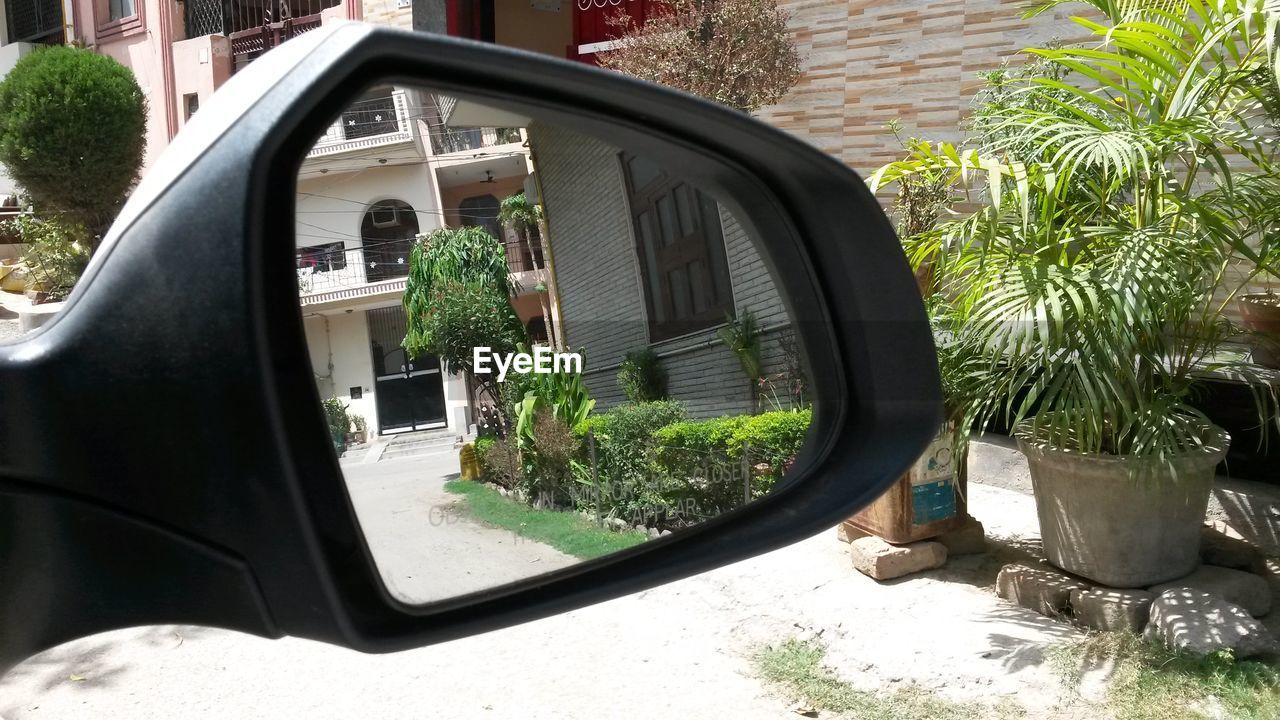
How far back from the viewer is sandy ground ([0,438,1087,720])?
3.77m

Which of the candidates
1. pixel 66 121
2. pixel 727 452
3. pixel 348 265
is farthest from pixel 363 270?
pixel 66 121

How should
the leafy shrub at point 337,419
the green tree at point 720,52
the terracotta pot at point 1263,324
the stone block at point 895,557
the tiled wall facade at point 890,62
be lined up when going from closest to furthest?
the leafy shrub at point 337,419, the terracotta pot at point 1263,324, the stone block at point 895,557, the tiled wall facade at point 890,62, the green tree at point 720,52

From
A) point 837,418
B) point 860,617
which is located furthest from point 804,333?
point 860,617

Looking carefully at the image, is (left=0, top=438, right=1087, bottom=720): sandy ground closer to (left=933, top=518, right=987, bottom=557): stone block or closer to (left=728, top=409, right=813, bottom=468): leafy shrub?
(left=933, top=518, right=987, bottom=557): stone block

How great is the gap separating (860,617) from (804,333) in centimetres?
339

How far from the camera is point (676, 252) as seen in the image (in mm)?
1051

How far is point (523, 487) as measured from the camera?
1026 millimetres

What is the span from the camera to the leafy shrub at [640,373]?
982mm

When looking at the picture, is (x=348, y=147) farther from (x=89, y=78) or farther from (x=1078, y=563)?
(x=89, y=78)

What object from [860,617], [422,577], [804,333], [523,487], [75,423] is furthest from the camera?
[860,617]

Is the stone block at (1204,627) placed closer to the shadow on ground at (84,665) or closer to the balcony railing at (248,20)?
the shadow on ground at (84,665)

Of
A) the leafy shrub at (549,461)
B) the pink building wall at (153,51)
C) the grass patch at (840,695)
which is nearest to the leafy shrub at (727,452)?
the leafy shrub at (549,461)

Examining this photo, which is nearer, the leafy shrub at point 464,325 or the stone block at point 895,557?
the leafy shrub at point 464,325

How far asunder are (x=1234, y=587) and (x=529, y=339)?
12.7 ft
